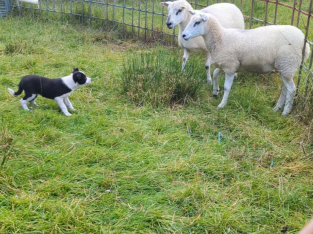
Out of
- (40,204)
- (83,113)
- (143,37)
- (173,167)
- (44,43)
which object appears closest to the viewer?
(40,204)

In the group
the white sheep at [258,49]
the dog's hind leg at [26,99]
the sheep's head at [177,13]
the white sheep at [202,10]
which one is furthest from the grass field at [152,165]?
the sheep's head at [177,13]

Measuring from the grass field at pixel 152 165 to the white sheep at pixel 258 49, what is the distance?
40 cm

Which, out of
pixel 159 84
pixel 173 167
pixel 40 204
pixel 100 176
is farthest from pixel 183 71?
pixel 40 204

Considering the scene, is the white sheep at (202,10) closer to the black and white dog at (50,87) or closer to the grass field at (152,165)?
the grass field at (152,165)

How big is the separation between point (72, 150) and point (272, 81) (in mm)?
3473

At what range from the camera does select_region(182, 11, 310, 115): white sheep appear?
473 cm

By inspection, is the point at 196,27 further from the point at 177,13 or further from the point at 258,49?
the point at 177,13

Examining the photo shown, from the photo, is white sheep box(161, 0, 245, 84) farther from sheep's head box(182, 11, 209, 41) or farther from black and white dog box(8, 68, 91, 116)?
black and white dog box(8, 68, 91, 116)

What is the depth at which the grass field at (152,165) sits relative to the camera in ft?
9.61

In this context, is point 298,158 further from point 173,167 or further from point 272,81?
point 272,81

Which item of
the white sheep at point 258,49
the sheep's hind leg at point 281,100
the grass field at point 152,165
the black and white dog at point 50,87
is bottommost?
the grass field at point 152,165

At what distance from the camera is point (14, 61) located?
20.6ft

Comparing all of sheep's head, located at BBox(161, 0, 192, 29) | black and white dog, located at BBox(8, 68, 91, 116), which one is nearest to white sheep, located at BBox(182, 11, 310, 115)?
sheep's head, located at BBox(161, 0, 192, 29)

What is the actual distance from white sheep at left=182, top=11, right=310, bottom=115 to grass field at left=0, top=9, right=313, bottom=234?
0.40 meters
